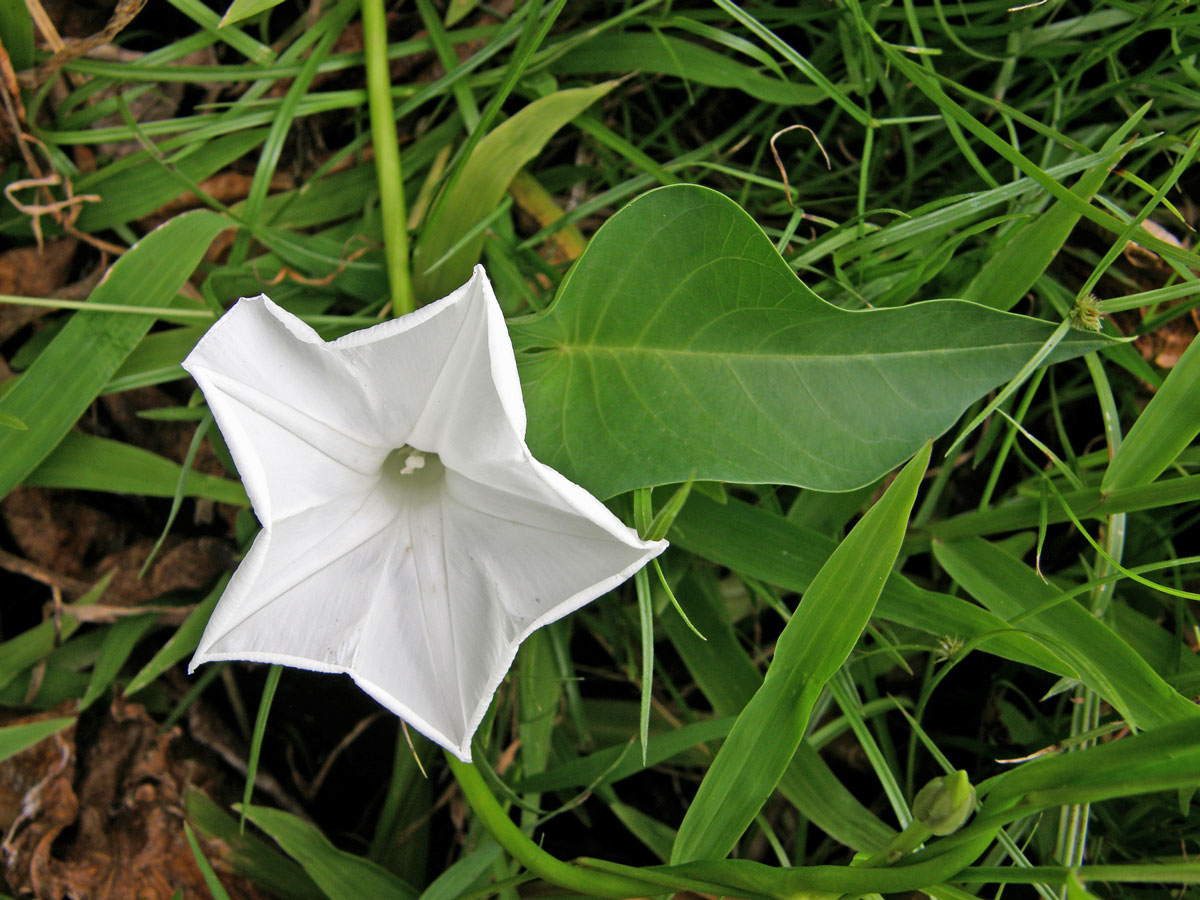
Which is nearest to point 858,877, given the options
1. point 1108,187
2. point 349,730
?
point 349,730

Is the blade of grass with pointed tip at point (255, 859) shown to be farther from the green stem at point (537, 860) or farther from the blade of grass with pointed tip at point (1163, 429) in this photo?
the blade of grass with pointed tip at point (1163, 429)

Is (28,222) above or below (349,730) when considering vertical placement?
above

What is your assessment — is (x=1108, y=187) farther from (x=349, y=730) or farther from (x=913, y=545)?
(x=349, y=730)

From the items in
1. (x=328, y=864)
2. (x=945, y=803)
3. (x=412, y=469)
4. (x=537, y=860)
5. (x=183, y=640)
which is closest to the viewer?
(x=945, y=803)

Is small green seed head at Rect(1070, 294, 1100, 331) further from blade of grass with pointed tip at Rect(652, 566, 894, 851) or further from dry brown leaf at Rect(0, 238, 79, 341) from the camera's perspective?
dry brown leaf at Rect(0, 238, 79, 341)

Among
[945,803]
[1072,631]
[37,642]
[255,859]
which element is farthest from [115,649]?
[1072,631]

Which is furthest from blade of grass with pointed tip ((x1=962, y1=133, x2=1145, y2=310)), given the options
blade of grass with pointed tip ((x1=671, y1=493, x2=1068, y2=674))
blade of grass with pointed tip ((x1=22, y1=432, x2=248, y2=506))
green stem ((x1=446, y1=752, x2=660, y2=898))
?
blade of grass with pointed tip ((x1=22, y1=432, x2=248, y2=506))

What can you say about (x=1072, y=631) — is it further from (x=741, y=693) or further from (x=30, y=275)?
(x=30, y=275)
